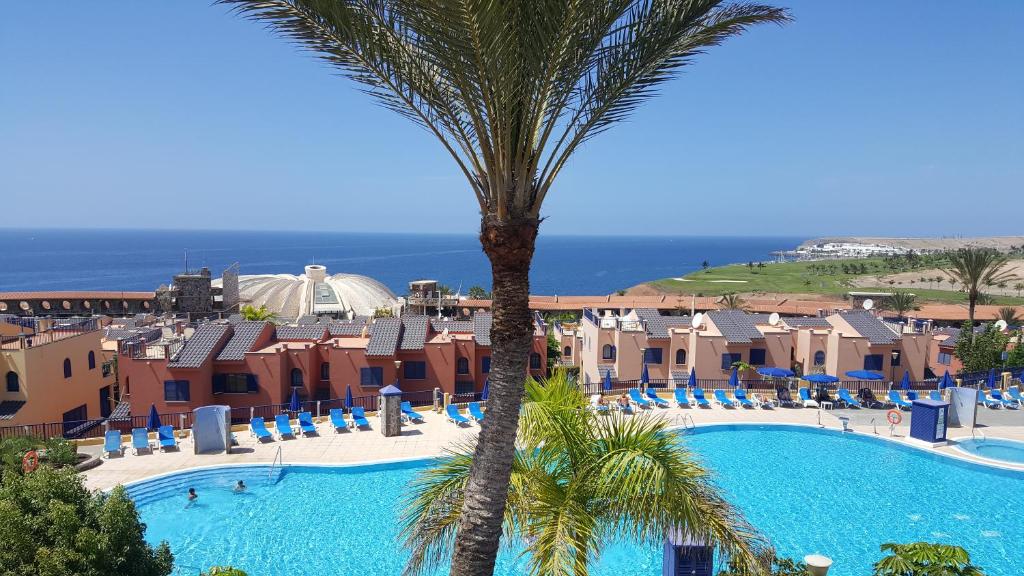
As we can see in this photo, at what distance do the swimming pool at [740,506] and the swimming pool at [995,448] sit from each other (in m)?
1.28

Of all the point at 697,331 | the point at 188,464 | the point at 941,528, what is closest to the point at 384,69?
the point at 188,464

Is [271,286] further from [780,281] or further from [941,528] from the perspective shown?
[780,281]

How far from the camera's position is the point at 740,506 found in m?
16.3

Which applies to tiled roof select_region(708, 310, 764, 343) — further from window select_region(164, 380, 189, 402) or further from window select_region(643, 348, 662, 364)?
window select_region(164, 380, 189, 402)

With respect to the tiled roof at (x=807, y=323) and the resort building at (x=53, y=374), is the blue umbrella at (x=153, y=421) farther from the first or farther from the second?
the tiled roof at (x=807, y=323)

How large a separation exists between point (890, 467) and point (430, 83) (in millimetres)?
20169

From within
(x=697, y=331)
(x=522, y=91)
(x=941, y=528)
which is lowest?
(x=941, y=528)

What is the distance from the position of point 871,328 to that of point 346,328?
956 inches

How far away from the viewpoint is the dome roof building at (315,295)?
5350cm

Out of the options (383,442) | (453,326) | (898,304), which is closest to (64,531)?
(383,442)

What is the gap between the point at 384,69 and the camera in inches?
248

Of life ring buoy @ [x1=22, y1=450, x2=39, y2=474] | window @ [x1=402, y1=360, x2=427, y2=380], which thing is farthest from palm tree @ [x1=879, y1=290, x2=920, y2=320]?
life ring buoy @ [x1=22, y1=450, x2=39, y2=474]

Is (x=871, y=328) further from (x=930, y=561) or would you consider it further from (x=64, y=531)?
(x=64, y=531)

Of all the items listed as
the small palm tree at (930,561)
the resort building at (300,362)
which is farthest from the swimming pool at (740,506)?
the small palm tree at (930,561)
